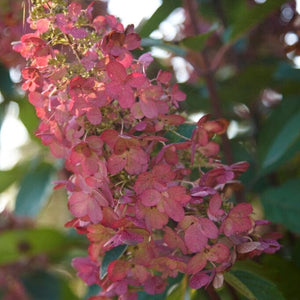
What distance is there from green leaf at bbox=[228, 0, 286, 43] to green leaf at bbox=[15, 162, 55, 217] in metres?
0.80

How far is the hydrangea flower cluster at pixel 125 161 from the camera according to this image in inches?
28.5

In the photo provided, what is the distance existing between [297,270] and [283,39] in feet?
2.68

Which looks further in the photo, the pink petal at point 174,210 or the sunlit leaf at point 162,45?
the sunlit leaf at point 162,45

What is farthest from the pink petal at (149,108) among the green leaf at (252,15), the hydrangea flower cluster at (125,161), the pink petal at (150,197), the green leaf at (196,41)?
the green leaf at (252,15)

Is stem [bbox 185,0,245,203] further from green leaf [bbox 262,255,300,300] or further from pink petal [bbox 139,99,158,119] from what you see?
pink petal [bbox 139,99,158,119]

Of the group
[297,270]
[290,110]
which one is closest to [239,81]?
[290,110]

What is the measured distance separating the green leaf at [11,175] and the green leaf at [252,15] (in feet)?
3.28

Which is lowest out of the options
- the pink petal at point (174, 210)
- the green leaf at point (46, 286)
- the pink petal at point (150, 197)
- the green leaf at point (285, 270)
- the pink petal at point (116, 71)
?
the green leaf at point (46, 286)

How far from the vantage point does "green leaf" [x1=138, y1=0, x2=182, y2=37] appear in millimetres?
1145

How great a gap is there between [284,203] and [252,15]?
0.46 meters

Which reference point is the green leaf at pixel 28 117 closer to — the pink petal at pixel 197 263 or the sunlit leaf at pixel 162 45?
the sunlit leaf at pixel 162 45

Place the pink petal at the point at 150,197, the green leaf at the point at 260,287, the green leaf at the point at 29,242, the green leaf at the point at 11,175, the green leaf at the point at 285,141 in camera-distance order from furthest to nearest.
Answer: the green leaf at the point at 11,175
the green leaf at the point at 29,242
the green leaf at the point at 285,141
the green leaf at the point at 260,287
the pink petal at the point at 150,197

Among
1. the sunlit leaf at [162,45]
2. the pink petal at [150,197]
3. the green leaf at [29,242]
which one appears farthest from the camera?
the green leaf at [29,242]

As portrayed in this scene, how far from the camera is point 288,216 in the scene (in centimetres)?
124
